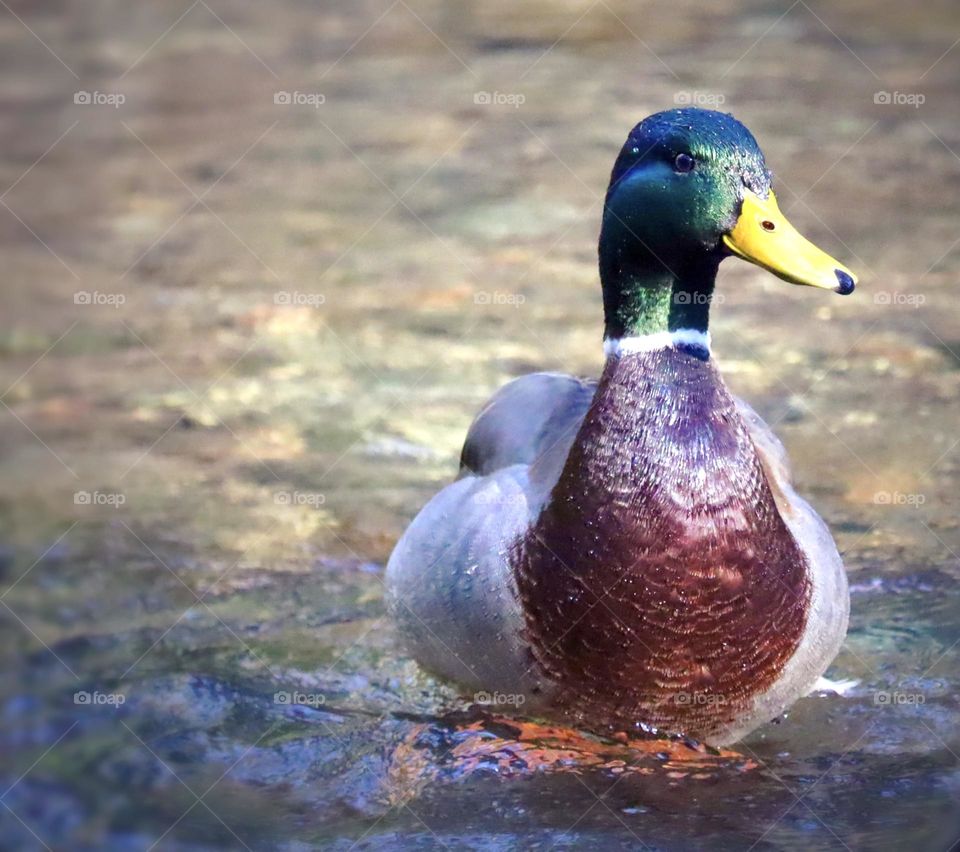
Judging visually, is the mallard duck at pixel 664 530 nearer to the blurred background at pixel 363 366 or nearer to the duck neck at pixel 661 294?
the duck neck at pixel 661 294

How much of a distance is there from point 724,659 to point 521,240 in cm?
419

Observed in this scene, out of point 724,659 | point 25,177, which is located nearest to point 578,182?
point 25,177

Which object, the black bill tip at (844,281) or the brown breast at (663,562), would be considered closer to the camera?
the black bill tip at (844,281)

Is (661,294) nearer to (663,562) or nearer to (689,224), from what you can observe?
(689,224)

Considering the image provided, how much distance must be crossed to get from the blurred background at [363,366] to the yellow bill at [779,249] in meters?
1.31

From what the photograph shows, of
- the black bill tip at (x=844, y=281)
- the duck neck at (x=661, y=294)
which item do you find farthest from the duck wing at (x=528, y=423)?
the black bill tip at (x=844, y=281)

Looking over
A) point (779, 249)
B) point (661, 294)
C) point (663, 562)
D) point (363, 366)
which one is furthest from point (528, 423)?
point (363, 366)

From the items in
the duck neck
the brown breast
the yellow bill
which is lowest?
the brown breast

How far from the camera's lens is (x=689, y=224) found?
366 cm

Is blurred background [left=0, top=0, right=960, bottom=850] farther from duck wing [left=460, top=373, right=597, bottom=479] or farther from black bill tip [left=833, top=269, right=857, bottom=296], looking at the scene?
black bill tip [left=833, top=269, right=857, bottom=296]

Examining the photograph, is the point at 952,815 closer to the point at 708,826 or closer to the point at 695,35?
the point at 708,826

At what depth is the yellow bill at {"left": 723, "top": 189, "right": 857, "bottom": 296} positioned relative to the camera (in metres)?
3.54

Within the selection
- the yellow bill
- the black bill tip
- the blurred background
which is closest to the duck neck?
the yellow bill

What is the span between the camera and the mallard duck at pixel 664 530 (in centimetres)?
367
